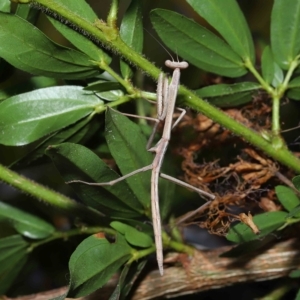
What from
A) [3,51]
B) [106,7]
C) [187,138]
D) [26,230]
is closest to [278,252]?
[187,138]

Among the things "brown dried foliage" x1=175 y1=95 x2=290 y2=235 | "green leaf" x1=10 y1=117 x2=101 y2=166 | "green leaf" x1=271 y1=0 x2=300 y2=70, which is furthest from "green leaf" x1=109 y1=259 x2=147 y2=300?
"green leaf" x1=271 y1=0 x2=300 y2=70

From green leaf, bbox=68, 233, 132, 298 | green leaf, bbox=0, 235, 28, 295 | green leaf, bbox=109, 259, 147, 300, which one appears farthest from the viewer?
green leaf, bbox=0, 235, 28, 295

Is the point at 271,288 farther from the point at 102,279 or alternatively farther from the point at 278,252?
the point at 102,279

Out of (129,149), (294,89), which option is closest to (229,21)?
(294,89)

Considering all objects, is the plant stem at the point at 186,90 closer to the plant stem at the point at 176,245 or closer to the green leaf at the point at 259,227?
the green leaf at the point at 259,227

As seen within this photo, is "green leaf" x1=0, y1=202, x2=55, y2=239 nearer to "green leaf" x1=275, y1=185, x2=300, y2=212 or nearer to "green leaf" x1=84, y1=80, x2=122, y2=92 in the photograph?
"green leaf" x1=84, y1=80, x2=122, y2=92

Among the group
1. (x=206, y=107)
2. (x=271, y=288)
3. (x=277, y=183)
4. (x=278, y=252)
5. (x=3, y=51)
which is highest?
(x=3, y=51)

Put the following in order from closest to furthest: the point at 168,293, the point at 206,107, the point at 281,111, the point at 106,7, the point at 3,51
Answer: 1. the point at 3,51
2. the point at 206,107
3. the point at 168,293
4. the point at 281,111
5. the point at 106,7
